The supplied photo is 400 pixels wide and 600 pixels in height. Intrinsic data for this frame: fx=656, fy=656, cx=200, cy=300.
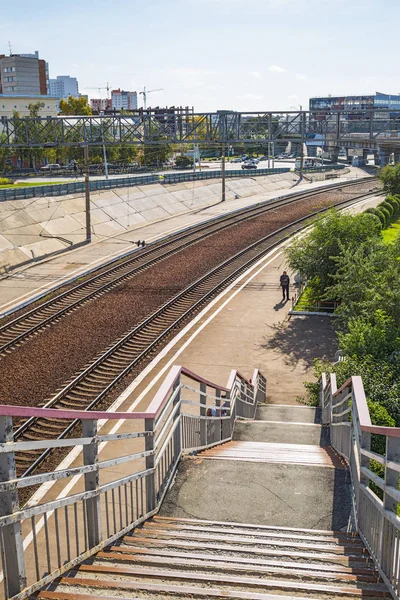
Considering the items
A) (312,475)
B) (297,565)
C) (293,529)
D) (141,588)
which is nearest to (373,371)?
(312,475)

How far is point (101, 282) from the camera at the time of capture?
89.4 ft

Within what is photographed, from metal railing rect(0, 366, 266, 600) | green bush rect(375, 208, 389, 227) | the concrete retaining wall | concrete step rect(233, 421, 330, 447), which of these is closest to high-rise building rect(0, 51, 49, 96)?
the concrete retaining wall

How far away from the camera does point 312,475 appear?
7.68 m

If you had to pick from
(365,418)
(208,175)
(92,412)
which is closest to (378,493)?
(365,418)

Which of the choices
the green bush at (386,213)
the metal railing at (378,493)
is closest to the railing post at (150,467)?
the metal railing at (378,493)

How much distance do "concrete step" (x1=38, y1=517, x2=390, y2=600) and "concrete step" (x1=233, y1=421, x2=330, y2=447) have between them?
5.30m

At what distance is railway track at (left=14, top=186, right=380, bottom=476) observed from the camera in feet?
42.7

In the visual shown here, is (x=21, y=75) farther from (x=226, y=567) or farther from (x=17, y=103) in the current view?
(x=226, y=567)

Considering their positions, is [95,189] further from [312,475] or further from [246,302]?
[312,475]

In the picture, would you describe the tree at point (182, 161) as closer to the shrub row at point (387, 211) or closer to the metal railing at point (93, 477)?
the shrub row at point (387, 211)

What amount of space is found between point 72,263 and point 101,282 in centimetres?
506

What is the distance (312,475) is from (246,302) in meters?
17.3

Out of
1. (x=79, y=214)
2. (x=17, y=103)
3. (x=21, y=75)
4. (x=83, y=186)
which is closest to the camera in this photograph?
(x=79, y=214)

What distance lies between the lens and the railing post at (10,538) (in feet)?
12.5
